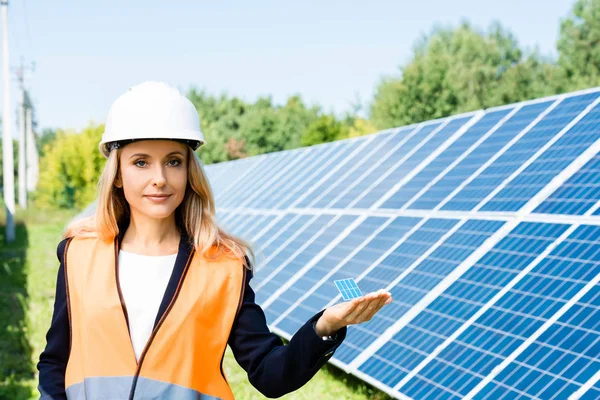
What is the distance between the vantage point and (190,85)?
2783 inches

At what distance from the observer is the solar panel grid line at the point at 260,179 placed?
1527 cm

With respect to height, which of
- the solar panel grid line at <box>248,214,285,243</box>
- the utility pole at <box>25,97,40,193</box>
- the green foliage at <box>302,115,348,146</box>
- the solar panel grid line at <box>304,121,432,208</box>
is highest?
the solar panel grid line at <box>304,121,432,208</box>

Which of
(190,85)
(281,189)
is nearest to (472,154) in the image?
(281,189)

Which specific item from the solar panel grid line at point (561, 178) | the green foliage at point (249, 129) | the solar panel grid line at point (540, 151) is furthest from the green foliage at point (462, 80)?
the solar panel grid line at point (561, 178)

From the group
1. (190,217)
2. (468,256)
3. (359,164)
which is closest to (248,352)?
(190,217)

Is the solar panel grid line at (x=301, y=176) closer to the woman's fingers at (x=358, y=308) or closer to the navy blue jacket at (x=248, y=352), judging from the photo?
the navy blue jacket at (x=248, y=352)

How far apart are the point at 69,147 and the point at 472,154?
37.4m

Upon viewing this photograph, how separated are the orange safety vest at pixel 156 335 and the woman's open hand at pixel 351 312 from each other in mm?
Result: 397

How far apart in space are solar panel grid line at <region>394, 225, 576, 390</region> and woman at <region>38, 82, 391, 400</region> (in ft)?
10.3

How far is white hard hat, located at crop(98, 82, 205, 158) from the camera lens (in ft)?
9.36

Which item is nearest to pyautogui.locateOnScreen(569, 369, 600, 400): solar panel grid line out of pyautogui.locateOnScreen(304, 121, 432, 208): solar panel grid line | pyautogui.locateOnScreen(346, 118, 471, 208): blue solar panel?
pyautogui.locateOnScreen(346, 118, 471, 208): blue solar panel

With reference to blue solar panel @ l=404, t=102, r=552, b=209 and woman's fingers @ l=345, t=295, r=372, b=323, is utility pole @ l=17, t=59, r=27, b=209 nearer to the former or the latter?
blue solar panel @ l=404, t=102, r=552, b=209

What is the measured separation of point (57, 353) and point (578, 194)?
179 inches

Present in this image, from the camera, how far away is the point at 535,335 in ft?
17.1
